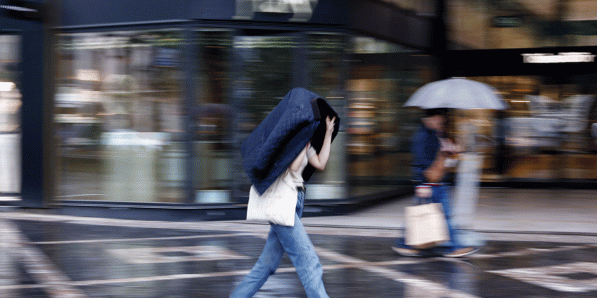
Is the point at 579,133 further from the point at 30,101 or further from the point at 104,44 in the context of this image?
the point at 30,101

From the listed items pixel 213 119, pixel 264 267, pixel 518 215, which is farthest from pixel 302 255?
pixel 518 215

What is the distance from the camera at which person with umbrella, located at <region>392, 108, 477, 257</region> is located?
23.1ft

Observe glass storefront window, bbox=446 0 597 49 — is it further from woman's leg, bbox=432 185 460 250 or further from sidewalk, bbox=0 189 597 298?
woman's leg, bbox=432 185 460 250

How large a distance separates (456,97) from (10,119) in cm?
734

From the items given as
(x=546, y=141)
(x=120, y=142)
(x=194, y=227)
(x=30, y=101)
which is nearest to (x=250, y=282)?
(x=194, y=227)

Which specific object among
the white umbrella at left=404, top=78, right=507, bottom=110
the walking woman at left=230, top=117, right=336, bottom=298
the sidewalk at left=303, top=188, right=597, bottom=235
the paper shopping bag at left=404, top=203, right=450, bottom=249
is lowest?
the sidewalk at left=303, top=188, right=597, bottom=235

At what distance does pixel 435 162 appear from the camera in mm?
7043

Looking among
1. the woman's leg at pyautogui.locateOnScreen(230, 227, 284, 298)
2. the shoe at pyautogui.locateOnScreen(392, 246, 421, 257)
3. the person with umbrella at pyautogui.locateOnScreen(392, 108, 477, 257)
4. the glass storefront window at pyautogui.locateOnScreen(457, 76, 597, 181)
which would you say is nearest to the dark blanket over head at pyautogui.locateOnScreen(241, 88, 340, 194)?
the woman's leg at pyautogui.locateOnScreen(230, 227, 284, 298)

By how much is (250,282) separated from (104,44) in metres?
6.83

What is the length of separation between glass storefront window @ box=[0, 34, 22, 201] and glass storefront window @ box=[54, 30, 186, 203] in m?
0.73

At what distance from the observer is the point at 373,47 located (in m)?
11.7

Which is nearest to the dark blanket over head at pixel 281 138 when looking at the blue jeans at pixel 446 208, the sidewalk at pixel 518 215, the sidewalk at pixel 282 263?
the sidewalk at pixel 282 263

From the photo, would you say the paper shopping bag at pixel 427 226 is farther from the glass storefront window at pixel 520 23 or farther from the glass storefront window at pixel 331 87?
the glass storefront window at pixel 520 23

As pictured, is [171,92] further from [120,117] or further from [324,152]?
[324,152]
